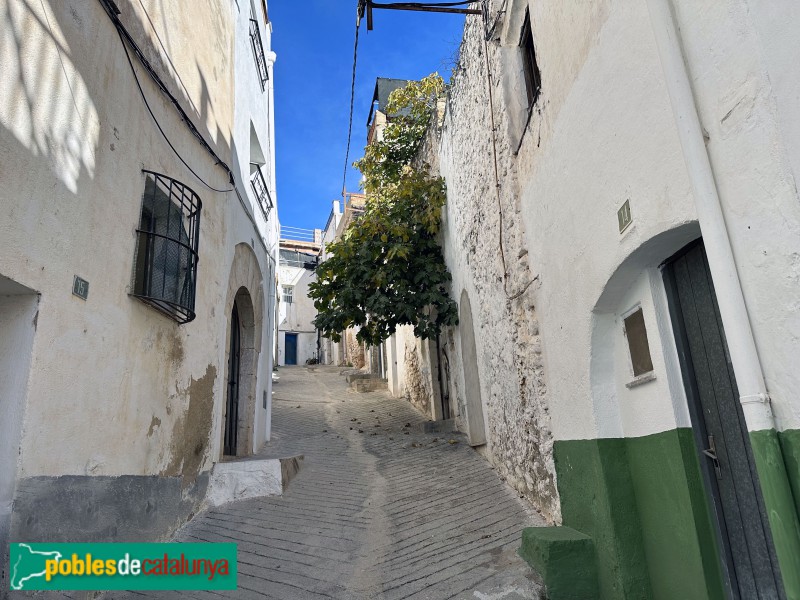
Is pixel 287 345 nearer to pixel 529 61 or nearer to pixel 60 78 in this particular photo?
pixel 529 61

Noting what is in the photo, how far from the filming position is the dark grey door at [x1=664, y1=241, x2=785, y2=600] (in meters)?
2.25

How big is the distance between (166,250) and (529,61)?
12.0ft

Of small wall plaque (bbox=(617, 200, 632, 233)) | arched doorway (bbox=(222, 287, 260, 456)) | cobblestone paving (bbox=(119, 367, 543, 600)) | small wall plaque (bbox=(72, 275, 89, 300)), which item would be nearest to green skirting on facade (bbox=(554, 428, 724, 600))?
cobblestone paving (bbox=(119, 367, 543, 600))

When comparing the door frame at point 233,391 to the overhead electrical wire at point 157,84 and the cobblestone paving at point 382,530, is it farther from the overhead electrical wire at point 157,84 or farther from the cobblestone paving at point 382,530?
the overhead electrical wire at point 157,84

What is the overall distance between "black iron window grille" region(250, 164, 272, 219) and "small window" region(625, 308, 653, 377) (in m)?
5.92

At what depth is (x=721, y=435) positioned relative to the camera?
2453mm

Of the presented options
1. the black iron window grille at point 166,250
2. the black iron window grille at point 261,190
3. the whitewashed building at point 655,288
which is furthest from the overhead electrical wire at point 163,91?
the whitewashed building at point 655,288

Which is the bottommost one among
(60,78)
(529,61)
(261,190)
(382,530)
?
(382,530)

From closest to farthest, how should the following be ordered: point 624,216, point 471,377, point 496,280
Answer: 1. point 624,216
2. point 496,280
3. point 471,377

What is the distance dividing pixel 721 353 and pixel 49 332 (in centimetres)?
329

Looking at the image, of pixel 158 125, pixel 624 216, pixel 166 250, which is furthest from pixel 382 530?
pixel 158 125

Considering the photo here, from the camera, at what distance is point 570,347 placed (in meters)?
3.76

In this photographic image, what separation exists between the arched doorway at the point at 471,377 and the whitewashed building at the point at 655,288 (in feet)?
5.88

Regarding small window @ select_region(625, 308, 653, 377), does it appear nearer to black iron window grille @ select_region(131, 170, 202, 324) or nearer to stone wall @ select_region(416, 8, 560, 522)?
stone wall @ select_region(416, 8, 560, 522)
